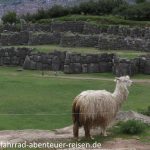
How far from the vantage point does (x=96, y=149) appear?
11570 mm

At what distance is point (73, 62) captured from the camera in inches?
1253

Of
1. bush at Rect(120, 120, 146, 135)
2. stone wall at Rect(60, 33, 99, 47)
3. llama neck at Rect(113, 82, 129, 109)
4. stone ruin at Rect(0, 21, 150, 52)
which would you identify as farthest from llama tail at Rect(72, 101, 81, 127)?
stone wall at Rect(60, 33, 99, 47)

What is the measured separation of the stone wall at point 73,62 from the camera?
29797 mm

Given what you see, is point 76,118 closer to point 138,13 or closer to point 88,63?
point 88,63

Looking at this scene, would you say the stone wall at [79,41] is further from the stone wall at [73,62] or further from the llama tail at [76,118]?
the llama tail at [76,118]

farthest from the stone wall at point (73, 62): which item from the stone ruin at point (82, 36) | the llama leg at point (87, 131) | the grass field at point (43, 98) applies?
the llama leg at point (87, 131)

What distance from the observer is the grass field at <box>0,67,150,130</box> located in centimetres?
1761

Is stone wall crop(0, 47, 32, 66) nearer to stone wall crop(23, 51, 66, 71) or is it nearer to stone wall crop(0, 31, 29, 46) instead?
stone wall crop(23, 51, 66, 71)

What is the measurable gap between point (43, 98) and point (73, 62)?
1015cm

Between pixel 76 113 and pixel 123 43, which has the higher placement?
pixel 76 113

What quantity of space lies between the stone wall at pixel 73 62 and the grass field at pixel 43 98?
767mm

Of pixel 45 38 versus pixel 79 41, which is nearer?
pixel 79 41

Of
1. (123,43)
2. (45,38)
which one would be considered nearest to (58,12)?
(45,38)

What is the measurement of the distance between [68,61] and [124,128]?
1889cm
